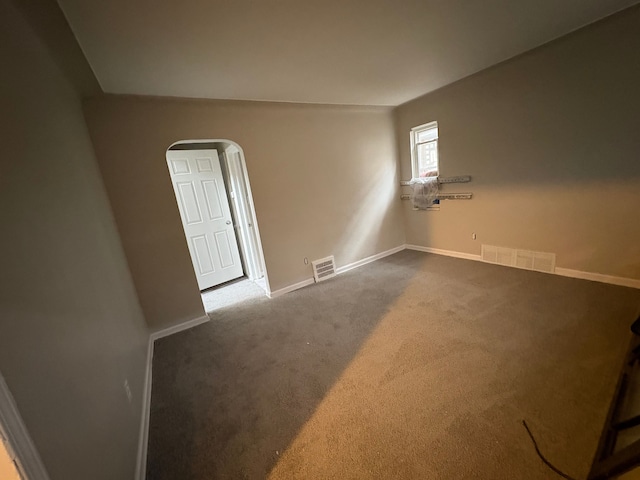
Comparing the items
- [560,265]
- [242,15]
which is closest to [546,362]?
[560,265]

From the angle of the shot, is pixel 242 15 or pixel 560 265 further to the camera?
pixel 560 265

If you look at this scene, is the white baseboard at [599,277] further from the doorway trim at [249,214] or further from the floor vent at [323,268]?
the doorway trim at [249,214]

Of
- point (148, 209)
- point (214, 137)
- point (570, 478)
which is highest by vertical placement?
point (214, 137)

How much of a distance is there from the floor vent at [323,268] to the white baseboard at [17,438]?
3.03 meters

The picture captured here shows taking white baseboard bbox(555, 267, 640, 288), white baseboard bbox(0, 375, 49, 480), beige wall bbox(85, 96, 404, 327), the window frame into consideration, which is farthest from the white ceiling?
white baseboard bbox(555, 267, 640, 288)

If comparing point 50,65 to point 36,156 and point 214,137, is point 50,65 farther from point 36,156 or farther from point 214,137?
point 214,137

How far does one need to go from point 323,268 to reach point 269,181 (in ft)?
4.71

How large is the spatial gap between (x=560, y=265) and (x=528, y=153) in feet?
4.24

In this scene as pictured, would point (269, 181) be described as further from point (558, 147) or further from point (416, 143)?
point (558, 147)

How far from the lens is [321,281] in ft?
11.8

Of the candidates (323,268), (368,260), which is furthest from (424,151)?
(323,268)

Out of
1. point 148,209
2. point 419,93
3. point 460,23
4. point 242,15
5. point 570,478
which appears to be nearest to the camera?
point 570,478

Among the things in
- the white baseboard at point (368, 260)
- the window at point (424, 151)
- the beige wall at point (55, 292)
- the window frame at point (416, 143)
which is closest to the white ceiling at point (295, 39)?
the beige wall at point (55, 292)

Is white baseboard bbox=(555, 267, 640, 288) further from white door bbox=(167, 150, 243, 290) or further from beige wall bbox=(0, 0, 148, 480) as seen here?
white door bbox=(167, 150, 243, 290)
